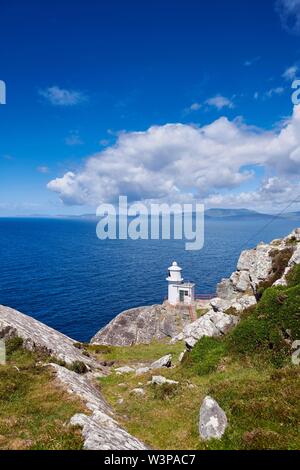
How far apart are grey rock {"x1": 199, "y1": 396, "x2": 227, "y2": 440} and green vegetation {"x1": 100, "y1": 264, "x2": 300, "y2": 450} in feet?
0.89

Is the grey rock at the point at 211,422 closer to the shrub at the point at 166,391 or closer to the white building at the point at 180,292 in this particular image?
the shrub at the point at 166,391

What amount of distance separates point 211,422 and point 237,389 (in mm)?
3254

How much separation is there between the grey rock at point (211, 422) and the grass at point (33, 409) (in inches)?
173

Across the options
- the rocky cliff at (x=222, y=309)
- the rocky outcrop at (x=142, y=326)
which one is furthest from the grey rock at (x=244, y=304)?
the rocky outcrop at (x=142, y=326)

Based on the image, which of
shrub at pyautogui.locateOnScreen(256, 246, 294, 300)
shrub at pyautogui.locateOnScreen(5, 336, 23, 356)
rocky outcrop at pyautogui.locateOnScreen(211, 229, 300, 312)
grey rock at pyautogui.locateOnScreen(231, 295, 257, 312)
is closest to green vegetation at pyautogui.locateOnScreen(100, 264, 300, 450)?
grey rock at pyautogui.locateOnScreen(231, 295, 257, 312)

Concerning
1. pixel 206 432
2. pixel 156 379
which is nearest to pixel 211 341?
pixel 156 379

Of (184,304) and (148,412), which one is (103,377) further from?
(184,304)

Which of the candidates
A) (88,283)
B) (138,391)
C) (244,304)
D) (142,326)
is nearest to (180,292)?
(142,326)

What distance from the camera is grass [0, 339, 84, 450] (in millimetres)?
9805

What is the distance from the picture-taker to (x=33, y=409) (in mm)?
13266

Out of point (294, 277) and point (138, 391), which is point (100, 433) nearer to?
point (138, 391)

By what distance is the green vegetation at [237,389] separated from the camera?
10.8 metres
